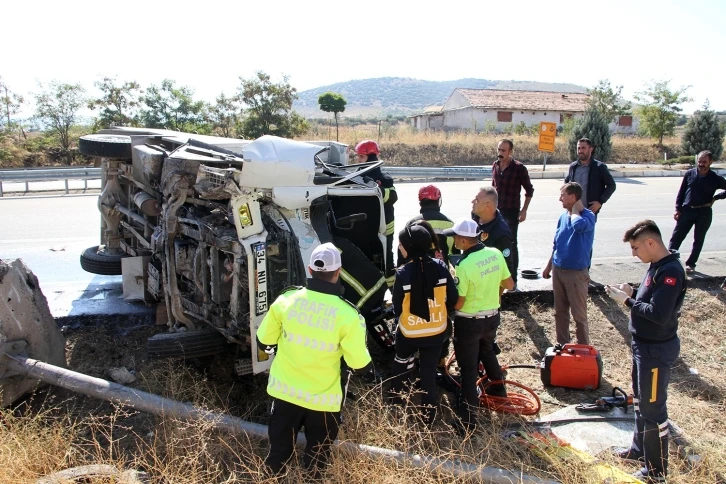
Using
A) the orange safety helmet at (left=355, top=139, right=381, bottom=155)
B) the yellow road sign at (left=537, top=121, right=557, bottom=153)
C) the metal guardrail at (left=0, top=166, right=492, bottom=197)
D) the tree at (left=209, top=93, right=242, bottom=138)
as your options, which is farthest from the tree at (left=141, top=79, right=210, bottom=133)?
the orange safety helmet at (left=355, top=139, right=381, bottom=155)

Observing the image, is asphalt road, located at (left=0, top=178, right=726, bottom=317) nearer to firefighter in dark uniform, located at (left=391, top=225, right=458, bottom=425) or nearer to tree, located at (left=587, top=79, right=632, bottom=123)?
firefighter in dark uniform, located at (left=391, top=225, right=458, bottom=425)

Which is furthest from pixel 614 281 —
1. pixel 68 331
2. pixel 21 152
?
pixel 21 152

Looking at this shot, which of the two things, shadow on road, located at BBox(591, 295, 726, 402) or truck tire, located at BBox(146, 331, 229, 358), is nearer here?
truck tire, located at BBox(146, 331, 229, 358)

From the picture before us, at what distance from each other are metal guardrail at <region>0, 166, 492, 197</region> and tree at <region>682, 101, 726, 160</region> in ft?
51.2

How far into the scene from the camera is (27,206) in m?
12.4

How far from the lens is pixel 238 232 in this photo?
392 cm

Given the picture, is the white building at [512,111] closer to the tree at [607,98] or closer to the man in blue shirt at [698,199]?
the tree at [607,98]

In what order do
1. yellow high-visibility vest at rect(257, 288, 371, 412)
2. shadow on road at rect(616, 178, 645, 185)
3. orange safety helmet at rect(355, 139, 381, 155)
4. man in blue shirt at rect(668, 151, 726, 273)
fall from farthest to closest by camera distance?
1. shadow on road at rect(616, 178, 645, 185)
2. man in blue shirt at rect(668, 151, 726, 273)
3. orange safety helmet at rect(355, 139, 381, 155)
4. yellow high-visibility vest at rect(257, 288, 371, 412)

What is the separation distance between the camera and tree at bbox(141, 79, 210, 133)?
82.7ft

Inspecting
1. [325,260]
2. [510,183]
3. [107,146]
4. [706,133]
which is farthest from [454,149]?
[325,260]

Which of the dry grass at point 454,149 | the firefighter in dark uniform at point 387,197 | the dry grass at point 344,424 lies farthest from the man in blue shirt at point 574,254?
the dry grass at point 454,149

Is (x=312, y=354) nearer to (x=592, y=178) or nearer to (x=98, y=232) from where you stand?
(x=592, y=178)

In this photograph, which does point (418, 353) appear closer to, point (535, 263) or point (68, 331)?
point (68, 331)

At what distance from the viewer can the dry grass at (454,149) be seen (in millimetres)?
25141
